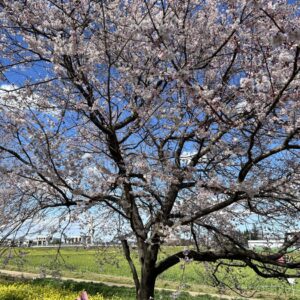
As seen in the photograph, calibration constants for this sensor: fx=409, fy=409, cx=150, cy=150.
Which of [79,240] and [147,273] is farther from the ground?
[79,240]

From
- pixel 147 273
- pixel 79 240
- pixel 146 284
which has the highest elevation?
pixel 79 240

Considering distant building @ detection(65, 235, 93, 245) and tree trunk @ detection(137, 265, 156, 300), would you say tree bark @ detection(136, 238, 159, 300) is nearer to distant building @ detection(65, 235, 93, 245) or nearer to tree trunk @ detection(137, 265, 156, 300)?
tree trunk @ detection(137, 265, 156, 300)

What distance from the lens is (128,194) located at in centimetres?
461

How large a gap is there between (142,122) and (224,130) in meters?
0.91

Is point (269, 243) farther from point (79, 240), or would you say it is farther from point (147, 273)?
point (79, 240)

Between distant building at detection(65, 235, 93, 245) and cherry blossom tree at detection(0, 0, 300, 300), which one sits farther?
distant building at detection(65, 235, 93, 245)

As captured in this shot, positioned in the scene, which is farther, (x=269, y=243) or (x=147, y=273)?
(x=269, y=243)

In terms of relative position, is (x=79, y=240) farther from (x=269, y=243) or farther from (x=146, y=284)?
(x=269, y=243)

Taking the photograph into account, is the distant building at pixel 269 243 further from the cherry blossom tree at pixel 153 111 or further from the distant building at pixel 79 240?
the distant building at pixel 79 240

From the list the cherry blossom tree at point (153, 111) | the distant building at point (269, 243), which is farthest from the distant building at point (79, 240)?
the distant building at point (269, 243)

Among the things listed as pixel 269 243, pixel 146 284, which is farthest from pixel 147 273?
pixel 269 243

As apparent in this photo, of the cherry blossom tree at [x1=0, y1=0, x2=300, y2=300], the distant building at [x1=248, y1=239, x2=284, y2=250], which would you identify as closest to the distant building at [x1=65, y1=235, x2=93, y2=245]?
the cherry blossom tree at [x1=0, y1=0, x2=300, y2=300]

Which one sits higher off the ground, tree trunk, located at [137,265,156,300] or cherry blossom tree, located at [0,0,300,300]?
cherry blossom tree, located at [0,0,300,300]

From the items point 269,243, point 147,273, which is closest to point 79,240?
point 147,273
